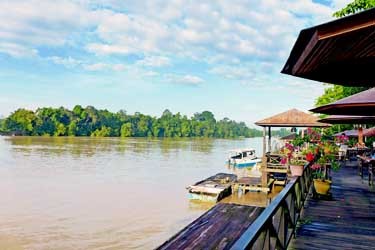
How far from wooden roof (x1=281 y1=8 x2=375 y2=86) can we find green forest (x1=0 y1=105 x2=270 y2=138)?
3288 inches

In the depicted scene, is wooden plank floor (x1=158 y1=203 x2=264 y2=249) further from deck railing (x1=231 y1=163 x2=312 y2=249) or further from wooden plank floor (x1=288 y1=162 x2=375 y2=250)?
deck railing (x1=231 y1=163 x2=312 y2=249)

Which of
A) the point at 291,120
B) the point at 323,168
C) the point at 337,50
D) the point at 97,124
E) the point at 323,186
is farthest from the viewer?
the point at 97,124

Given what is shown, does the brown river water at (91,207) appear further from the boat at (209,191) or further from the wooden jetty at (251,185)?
the wooden jetty at (251,185)

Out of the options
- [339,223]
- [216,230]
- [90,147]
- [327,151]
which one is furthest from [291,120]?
[90,147]

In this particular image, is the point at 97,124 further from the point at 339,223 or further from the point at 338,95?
the point at 339,223

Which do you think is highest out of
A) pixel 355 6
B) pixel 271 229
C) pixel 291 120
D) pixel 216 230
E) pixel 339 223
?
pixel 355 6

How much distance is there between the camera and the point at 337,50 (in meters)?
1.93

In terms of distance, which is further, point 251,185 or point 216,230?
point 251,185

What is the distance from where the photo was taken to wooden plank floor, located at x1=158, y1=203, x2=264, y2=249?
5.77 meters

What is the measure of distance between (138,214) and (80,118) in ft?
246

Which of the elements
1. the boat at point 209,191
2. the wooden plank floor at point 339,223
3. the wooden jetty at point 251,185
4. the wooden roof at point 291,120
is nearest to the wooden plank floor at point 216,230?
the wooden plank floor at point 339,223

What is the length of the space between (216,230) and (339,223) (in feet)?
7.96

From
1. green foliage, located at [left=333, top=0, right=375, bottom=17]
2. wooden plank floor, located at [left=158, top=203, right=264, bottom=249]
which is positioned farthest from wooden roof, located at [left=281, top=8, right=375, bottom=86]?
green foliage, located at [left=333, top=0, right=375, bottom=17]

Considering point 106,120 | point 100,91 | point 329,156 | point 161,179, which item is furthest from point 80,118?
point 329,156
